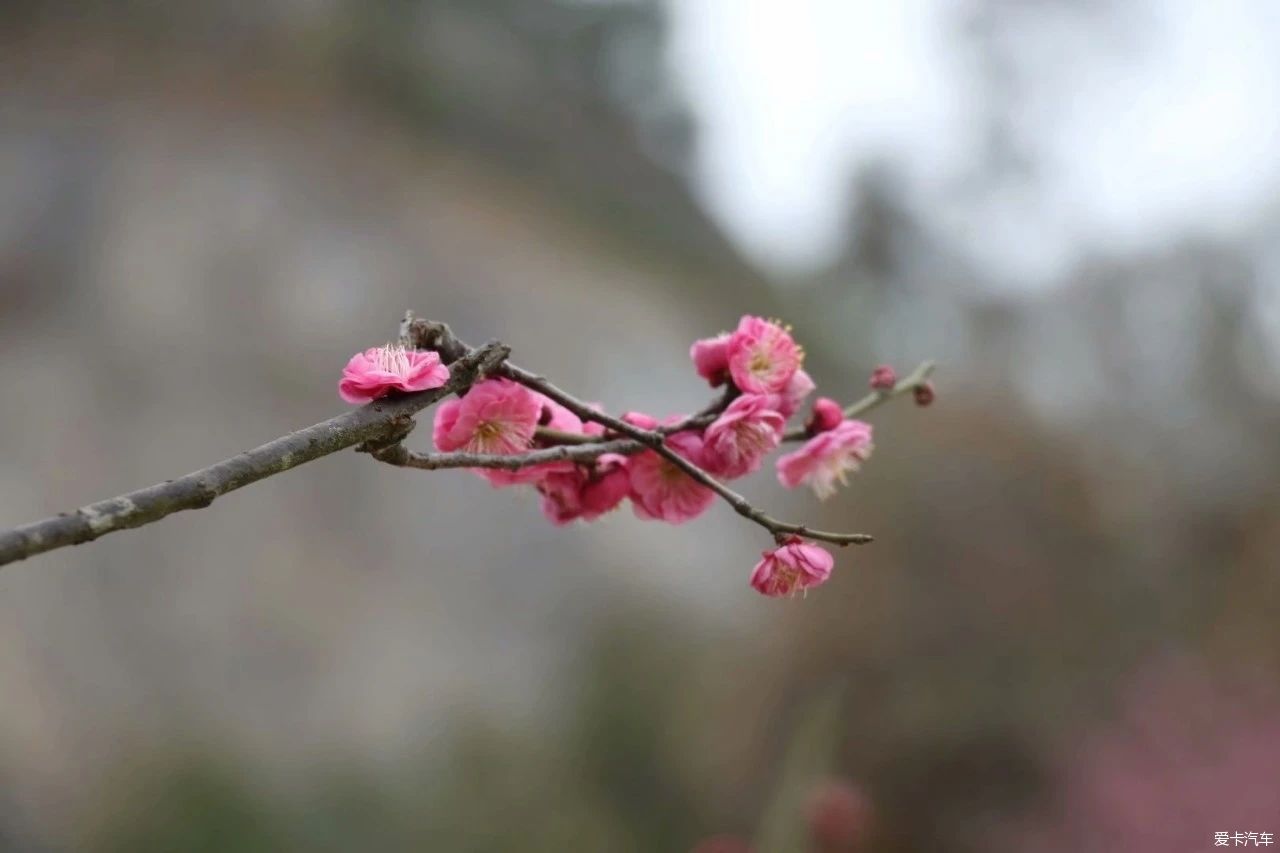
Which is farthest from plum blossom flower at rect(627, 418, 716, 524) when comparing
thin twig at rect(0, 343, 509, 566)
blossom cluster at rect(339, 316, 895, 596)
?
thin twig at rect(0, 343, 509, 566)

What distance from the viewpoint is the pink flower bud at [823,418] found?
456mm

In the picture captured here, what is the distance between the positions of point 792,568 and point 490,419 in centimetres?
12

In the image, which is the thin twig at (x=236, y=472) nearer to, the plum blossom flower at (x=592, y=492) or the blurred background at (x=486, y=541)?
the plum blossom flower at (x=592, y=492)

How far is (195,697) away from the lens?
1.85m

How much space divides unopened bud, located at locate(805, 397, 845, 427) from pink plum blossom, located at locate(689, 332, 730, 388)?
47 mm

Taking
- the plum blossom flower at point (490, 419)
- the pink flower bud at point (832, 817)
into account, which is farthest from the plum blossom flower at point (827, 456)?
the pink flower bud at point (832, 817)

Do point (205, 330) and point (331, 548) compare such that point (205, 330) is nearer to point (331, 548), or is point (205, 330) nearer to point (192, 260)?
point (192, 260)

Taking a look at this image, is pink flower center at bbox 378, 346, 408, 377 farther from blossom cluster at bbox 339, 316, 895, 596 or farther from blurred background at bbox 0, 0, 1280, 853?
blurred background at bbox 0, 0, 1280, 853

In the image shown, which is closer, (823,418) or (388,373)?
(388,373)

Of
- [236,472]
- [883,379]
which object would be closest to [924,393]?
[883,379]

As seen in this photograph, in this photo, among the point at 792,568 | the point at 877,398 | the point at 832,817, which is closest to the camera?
the point at 792,568

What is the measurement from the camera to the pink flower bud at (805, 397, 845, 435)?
17.9 inches

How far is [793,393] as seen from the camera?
44 cm

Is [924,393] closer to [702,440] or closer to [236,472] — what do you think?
[702,440]
